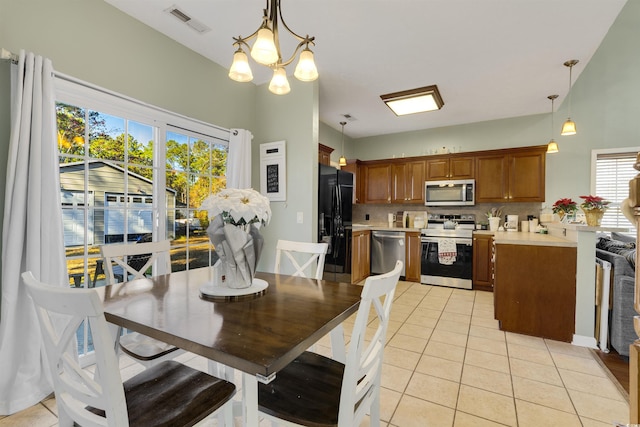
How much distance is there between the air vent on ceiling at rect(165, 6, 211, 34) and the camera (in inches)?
86.4

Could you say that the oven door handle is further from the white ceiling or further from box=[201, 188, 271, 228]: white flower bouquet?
box=[201, 188, 271, 228]: white flower bouquet

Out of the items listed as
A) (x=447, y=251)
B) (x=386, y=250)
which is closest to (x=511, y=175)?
(x=447, y=251)

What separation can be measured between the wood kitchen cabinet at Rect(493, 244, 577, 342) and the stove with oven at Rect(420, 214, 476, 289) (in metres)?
1.53

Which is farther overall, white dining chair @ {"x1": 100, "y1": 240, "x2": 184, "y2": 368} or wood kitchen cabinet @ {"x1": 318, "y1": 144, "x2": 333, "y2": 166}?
wood kitchen cabinet @ {"x1": 318, "y1": 144, "x2": 333, "y2": 166}

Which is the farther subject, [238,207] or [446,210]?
[446,210]

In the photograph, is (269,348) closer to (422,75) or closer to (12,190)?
(12,190)

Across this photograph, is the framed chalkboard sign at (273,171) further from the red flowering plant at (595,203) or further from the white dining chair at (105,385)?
the red flowering plant at (595,203)

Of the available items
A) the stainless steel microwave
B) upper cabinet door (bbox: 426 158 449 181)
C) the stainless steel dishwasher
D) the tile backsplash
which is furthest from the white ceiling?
the stainless steel dishwasher

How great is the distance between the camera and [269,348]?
85 centimetres

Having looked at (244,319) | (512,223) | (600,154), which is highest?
(600,154)

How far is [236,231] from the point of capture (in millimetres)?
1355

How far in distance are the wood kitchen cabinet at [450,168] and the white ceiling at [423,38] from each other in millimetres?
1209

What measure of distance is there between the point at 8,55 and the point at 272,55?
159 centimetres

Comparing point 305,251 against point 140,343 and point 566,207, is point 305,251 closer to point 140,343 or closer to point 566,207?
point 140,343
